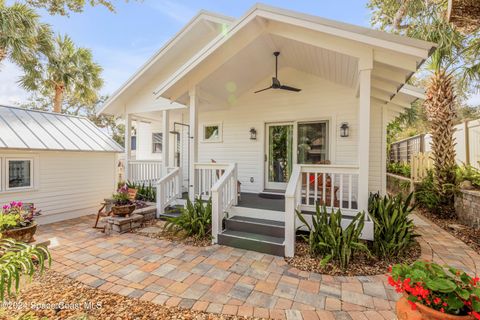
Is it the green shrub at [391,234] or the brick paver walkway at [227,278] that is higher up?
the green shrub at [391,234]

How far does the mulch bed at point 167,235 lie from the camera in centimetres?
442

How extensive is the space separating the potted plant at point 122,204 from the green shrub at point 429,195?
7.37m

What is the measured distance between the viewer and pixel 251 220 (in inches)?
183

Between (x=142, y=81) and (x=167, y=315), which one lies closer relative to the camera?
(x=167, y=315)

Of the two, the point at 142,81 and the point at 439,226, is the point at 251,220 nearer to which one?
the point at 439,226

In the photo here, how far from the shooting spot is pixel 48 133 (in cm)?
621

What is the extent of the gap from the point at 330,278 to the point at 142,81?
732cm

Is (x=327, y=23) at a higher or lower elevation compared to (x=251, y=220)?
higher

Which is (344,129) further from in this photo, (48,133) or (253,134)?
(48,133)

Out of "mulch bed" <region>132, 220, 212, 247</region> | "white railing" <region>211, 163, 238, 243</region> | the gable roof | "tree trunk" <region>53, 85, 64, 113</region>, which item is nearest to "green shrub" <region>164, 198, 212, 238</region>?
"mulch bed" <region>132, 220, 212, 247</region>

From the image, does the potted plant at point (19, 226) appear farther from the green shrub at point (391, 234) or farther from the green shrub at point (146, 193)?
the green shrub at point (391, 234)

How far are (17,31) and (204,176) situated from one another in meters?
7.16

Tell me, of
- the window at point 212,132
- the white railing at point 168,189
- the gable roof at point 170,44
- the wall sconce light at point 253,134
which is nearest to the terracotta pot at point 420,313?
the white railing at point 168,189

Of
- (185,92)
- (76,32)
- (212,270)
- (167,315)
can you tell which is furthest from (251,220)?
(76,32)
